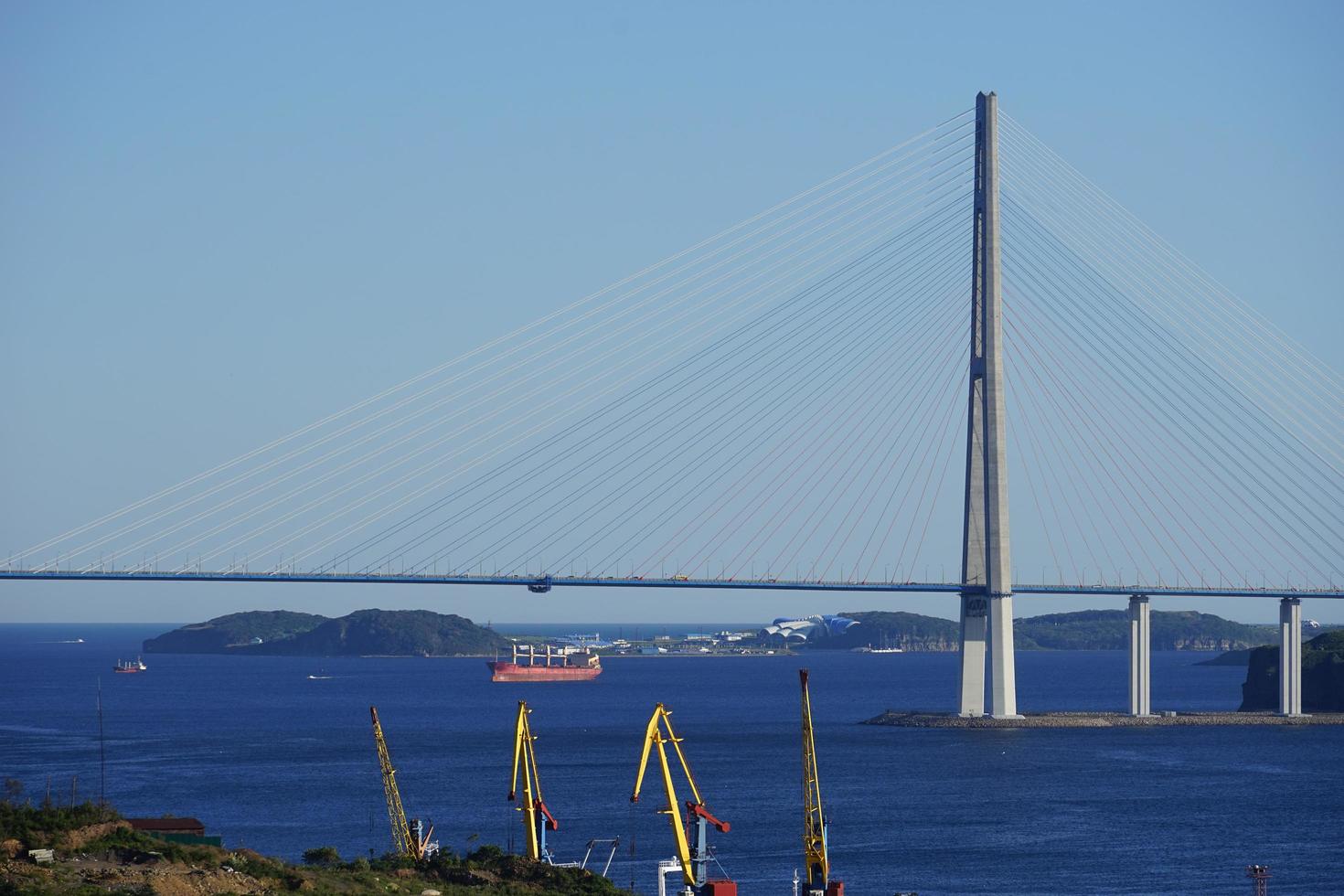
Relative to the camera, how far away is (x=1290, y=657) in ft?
259

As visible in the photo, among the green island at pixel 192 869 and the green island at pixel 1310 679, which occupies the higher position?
the green island at pixel 1310 679

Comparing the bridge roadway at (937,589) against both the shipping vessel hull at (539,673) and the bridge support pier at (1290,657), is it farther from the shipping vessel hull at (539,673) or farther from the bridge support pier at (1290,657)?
the shipping vessel hull at (539,673)

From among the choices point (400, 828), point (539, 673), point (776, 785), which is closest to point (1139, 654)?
point (776, 785)

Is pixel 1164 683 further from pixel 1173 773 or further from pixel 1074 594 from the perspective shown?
pixel 1173 773

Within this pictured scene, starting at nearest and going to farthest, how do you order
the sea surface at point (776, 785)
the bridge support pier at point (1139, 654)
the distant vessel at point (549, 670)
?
1. the sea surface at point (776, 785)
2. the bridge support pier at point (1139, 654)
3. the distant vessel at point (549, 670)

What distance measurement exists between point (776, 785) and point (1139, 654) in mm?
26595

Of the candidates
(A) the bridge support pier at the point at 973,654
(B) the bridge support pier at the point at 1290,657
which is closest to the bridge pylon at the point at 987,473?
(A) the bridge support pier at the point at 973,654

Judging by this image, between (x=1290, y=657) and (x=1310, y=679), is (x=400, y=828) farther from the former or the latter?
(x=1310, y=679)

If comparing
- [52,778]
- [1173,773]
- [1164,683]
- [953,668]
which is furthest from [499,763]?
[953,668]

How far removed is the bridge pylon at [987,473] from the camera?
2702 inches

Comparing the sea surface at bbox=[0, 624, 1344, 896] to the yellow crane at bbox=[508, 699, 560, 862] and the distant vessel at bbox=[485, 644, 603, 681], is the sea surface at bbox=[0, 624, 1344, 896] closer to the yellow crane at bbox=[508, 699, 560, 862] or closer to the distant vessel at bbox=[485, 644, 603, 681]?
the yellow crane at bbox=[508, 699, 560, 862]

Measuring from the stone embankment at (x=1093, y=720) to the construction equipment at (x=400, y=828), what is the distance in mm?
31164

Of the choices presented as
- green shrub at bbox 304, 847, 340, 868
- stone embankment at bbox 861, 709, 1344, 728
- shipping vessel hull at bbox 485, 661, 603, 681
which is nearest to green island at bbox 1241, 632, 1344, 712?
stone embankment at bbox 861, 709, 1344, 728

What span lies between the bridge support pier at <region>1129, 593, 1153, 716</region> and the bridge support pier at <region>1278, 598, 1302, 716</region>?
5.52 m
